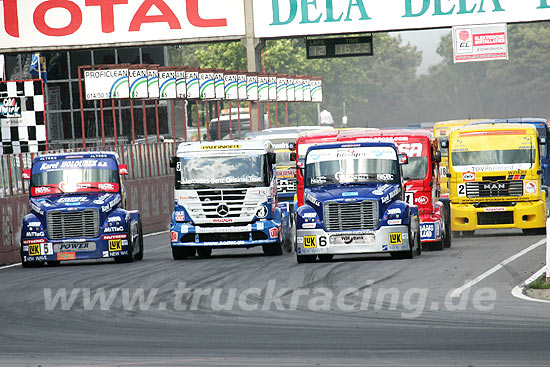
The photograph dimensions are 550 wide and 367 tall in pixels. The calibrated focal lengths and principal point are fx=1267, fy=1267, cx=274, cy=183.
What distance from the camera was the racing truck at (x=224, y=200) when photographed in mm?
22438

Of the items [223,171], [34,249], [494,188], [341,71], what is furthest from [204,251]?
[341,71]

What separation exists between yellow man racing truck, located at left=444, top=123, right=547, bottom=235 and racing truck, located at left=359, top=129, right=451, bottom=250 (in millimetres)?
3077

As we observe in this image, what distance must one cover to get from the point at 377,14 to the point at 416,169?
65.0 ft

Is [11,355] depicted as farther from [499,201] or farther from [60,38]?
[60,38]

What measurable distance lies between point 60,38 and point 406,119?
144969mm

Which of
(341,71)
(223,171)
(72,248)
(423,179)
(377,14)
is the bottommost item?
(72,248)

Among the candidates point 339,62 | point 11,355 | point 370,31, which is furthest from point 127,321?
point 339,62

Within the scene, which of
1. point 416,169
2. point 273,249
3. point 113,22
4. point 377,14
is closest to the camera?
point 273,249

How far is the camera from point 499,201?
26828mm

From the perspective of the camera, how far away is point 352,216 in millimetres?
20125

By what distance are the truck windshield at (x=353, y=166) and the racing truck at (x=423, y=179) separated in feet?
5.89

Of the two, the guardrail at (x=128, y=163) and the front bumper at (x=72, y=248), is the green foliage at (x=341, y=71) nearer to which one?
the guardrail at (x=128, y=163)

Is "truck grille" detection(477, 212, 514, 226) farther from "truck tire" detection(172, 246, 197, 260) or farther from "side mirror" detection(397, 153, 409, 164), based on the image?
"truck tire" detection(172, 246, 197, 260)

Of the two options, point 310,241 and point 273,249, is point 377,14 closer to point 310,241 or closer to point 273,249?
A: point 273,249
